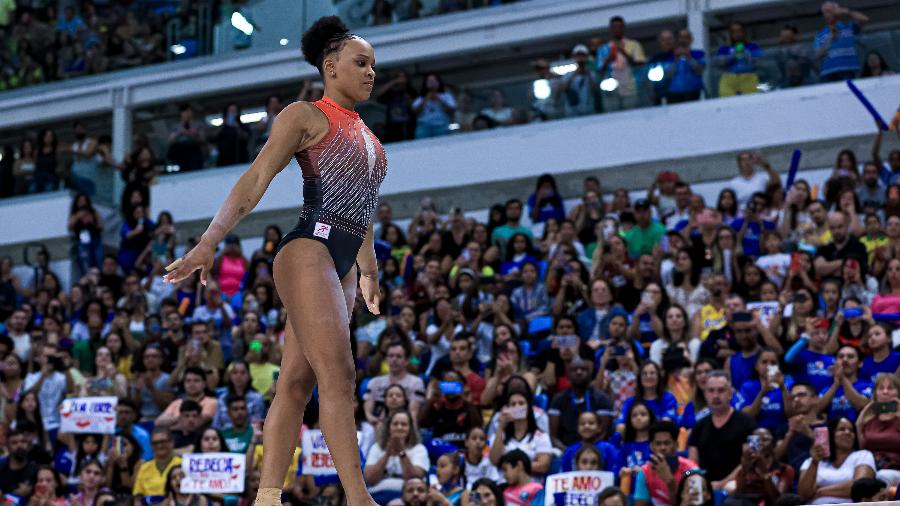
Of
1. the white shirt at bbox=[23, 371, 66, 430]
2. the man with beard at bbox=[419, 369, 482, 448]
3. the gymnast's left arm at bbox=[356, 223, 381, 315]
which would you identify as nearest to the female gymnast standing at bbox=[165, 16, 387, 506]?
the gymnast's left arm at bbox=[356, 223, 381, 315]

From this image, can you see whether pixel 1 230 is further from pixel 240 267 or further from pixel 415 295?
pixel 415 295

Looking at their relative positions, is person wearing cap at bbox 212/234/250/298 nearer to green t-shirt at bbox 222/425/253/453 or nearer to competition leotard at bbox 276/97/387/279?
green t-shirt at bbox 222/425/253/453

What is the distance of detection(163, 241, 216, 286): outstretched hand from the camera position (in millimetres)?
4949

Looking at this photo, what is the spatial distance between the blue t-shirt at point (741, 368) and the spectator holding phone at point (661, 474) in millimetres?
1389

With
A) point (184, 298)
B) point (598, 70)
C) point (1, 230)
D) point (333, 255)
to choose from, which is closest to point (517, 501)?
point (333, 255)

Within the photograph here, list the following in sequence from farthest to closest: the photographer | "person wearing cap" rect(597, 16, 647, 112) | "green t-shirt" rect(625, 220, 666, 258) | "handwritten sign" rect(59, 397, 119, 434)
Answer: "person wearing cap" rect(597, 16, 647, 112) < "green t-shirt" rect(625, 220, 666, 258) < the photographer < "handwritten sign" rect(59, 397, 119, 434)

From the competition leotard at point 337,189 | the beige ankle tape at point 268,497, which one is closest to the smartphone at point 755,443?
the competition leotard at point 337,189

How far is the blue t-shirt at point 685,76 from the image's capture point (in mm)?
16031

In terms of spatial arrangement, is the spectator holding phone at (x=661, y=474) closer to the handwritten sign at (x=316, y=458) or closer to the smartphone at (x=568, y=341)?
the smartphone at (x=568, y=341)

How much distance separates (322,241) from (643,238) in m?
9.05

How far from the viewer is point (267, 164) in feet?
17.1

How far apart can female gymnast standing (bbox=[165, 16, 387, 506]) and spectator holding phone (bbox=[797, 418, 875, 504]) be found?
474cm

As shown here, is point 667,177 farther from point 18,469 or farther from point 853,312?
point 18,469

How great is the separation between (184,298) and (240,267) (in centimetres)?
85
